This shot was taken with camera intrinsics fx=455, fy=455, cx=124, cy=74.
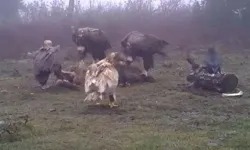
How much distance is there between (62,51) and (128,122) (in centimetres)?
1173

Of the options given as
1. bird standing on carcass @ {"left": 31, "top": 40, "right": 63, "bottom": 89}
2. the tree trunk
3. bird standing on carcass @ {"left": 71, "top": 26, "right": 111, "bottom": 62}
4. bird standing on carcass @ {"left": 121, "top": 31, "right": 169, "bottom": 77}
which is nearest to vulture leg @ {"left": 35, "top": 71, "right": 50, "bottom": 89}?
bird standing on carcass @ {"left": 31, "top": 40, "right": 63, "bottom": 89}

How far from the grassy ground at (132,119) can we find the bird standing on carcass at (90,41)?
119cm

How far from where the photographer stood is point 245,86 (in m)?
10.5

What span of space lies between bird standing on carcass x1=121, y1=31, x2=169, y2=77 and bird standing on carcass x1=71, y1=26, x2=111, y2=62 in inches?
21.2

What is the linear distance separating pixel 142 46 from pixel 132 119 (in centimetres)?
397

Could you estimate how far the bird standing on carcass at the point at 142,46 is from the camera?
35.7 ft

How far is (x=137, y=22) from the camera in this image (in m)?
21.3

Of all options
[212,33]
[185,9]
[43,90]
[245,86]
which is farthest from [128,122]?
[185,9]

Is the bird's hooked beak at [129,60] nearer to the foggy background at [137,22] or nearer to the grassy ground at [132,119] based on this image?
the grassy ground at [132,119]

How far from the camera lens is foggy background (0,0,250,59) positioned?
64.0 ft

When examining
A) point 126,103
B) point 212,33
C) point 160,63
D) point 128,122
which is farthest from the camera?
point 212,33

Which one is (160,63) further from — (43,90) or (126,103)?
(126,103)

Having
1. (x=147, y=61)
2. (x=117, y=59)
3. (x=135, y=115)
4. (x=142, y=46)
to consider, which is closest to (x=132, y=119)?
(x=135, y=115)

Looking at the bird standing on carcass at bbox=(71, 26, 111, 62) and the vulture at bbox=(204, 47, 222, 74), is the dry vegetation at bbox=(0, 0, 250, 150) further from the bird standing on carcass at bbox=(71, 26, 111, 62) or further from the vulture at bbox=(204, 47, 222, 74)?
the bird standing on carcass at bbox=(71, 26, 111, 62)
